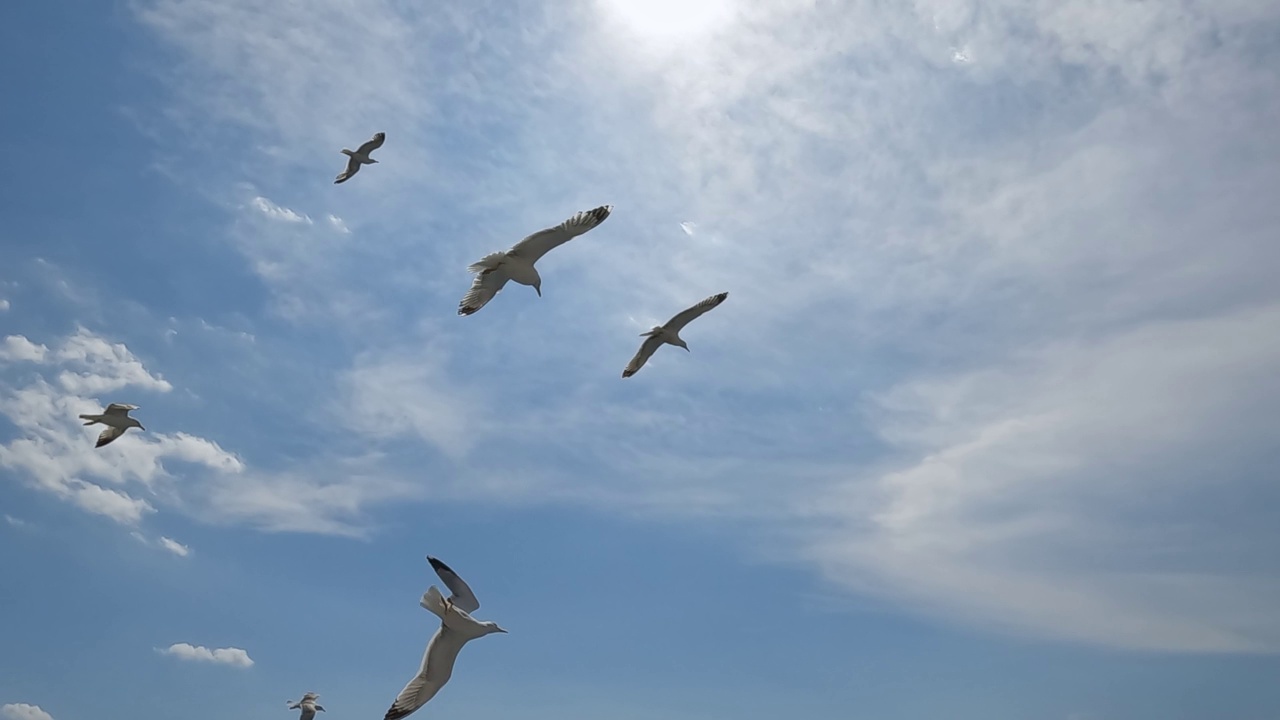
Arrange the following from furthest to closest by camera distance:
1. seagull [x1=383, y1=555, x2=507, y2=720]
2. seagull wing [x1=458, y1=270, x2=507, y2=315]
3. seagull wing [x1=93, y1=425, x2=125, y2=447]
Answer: seagull wing [x1=93, y1=425, x2=125, y2=447] < seagull wing [x1=458, y1=270, x2=507, y2=315] < seagull [x1=383, y1=555, x2=507, y2=720]

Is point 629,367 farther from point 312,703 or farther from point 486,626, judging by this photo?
point 312,703

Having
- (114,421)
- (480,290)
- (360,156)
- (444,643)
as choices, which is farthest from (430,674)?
(360,156)

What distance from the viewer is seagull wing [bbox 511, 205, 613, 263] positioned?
74.8 ft

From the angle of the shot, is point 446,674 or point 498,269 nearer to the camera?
point 446,674

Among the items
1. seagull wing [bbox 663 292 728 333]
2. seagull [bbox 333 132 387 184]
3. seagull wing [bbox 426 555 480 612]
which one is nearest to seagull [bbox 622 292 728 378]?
seagull wing [bbox 663 292 728 333]

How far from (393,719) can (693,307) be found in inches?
530

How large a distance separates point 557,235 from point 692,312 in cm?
554

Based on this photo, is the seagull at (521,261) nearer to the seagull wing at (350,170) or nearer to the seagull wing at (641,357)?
the seagull wing at (641,357)

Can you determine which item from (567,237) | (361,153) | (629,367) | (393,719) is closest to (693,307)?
(629,367)

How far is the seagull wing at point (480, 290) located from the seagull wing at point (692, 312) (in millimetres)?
5294

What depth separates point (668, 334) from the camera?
28391 millimetres

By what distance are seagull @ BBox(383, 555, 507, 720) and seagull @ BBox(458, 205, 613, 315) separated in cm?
782

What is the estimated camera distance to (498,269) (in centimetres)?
2502

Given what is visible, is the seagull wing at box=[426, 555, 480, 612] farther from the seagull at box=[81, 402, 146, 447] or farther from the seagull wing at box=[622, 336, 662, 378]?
the seagull at box=[81, 402, 146, 447]
